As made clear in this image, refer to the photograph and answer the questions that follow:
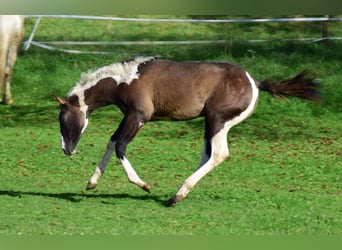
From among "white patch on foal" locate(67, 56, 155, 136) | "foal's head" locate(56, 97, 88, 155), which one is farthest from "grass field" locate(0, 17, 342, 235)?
"white patch on foal" locate(67, 56, 155, 136)

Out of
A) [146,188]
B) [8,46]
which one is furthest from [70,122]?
[8,46]

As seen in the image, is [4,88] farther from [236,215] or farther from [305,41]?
[236,215]

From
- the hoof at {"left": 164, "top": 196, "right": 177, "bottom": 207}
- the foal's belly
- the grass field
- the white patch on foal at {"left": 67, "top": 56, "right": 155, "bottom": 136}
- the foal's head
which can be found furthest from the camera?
the foal's head

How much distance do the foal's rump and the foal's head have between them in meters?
0.85

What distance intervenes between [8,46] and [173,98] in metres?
6.93

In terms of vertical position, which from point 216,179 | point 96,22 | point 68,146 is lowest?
point 96,22

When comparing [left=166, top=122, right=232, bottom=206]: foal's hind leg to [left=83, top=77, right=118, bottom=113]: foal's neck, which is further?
[left=83, top=77, right=118, bottom=113]: foal's neck

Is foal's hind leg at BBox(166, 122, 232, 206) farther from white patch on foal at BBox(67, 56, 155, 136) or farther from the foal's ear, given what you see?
the foal's ear

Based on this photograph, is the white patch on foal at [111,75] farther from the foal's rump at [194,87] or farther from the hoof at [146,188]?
the hoof at [146,188]

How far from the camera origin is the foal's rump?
10.0m

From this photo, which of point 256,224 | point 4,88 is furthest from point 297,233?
point 4,88

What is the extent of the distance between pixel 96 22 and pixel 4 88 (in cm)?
617

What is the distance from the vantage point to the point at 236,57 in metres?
18.8

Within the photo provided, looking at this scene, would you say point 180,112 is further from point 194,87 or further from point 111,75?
point 111,75
